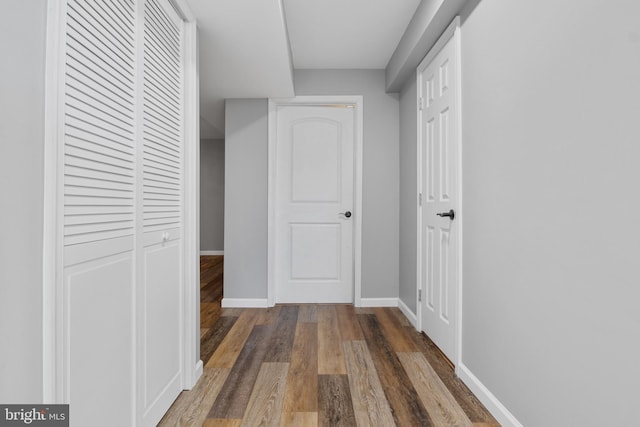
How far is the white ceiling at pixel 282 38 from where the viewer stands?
1889mm

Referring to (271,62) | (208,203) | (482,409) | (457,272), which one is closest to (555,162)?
(457,272)

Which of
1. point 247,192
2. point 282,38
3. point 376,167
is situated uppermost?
point 282,38

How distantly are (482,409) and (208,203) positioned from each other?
6264 millimetres

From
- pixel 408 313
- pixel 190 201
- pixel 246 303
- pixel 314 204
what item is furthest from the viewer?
pixel 314 204

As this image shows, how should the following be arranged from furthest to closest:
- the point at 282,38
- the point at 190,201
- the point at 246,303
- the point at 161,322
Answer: the point at 246,303 < the point at 282,38 < the point at 190,201 < the point at 161,322

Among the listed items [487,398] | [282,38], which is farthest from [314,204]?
[487,398]

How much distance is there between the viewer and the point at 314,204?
3521 millimetres

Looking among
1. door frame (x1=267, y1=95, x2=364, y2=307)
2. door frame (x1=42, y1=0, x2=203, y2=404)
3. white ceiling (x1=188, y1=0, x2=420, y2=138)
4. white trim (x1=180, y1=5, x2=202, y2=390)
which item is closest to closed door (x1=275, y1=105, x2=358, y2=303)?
door frame (x1=267, y1=95, x2=364, y2=307)

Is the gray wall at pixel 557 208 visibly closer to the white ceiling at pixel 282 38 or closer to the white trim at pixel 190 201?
the white ceiling at pixel 282 38

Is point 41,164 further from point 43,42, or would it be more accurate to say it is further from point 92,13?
point 92,13

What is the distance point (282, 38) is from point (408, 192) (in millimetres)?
1687

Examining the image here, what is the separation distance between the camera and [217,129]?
5797 millimetres

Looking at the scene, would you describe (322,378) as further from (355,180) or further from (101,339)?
(355,180)

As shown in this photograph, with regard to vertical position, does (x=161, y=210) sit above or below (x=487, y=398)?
above
